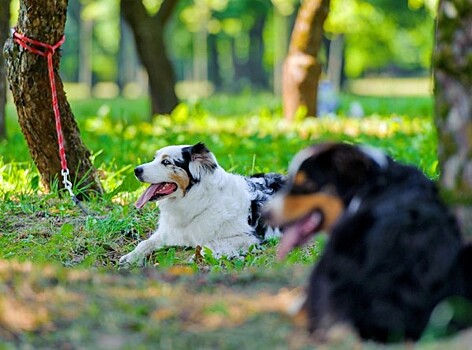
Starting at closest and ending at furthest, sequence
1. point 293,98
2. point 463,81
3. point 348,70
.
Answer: point 463,81, point 293,98, point 348,70

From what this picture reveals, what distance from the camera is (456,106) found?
4.18 meters

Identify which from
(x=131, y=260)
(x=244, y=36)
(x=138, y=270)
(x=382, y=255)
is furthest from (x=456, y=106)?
(x=244, y=36)

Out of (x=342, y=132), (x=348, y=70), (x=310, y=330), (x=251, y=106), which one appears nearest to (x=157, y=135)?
(x=342, y=132)

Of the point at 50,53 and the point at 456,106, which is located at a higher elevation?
the point at 50,53

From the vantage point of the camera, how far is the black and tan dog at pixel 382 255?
148 inches

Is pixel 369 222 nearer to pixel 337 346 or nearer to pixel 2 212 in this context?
pixel 337 346

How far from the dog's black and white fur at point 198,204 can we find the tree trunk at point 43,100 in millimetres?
1396

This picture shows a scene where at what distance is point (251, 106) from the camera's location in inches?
859

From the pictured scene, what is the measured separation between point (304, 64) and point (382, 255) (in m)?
11.9

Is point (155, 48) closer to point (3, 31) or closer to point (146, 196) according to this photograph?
point (3, 31)

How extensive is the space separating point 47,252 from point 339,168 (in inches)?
131

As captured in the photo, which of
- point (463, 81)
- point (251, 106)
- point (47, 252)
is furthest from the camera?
point (251, 106)

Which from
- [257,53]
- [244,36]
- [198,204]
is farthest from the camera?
[244,36]

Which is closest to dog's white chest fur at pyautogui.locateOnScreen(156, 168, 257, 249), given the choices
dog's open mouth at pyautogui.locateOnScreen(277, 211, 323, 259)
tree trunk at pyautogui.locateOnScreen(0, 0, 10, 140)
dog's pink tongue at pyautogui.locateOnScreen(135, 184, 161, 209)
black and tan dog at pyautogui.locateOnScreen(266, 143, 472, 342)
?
dog's pink tongue at pyautogui.locateOnScreen(135, 184, 161, 209)
